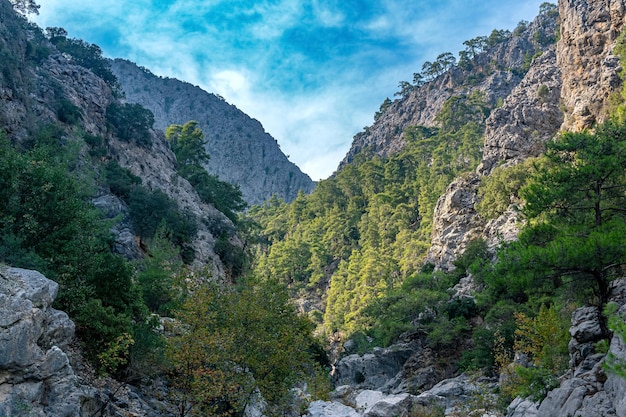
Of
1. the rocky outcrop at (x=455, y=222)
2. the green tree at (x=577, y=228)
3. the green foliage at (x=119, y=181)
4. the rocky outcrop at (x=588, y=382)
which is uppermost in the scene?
the green foliage at (x=119, y=181)

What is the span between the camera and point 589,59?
4991 centimetres

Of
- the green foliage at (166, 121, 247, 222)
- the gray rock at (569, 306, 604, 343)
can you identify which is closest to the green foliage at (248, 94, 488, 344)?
the green foliage at (166, 121, 247, 222)

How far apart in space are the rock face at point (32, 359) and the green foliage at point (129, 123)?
1653 inches

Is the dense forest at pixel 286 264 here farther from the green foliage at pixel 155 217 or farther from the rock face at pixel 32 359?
the rock face at pixel 32 359

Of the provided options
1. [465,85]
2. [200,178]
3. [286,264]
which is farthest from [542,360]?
[465,85]

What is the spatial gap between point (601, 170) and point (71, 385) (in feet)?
51.9

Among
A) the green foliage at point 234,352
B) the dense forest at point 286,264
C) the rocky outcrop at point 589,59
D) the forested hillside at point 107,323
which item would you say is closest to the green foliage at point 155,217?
the dense forest at point 286,264

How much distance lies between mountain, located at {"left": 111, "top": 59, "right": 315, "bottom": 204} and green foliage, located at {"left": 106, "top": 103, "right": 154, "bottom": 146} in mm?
→ 93257

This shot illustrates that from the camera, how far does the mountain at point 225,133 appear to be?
150000 mm

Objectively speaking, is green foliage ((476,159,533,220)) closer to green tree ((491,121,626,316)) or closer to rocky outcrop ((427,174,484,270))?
rocky outcrop ((427,174,484,270))

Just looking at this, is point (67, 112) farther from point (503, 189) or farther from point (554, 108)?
point (554, 108)

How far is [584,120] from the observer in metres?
45.4

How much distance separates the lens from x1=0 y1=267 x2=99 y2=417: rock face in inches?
359

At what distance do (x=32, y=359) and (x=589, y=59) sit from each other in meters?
56.7
